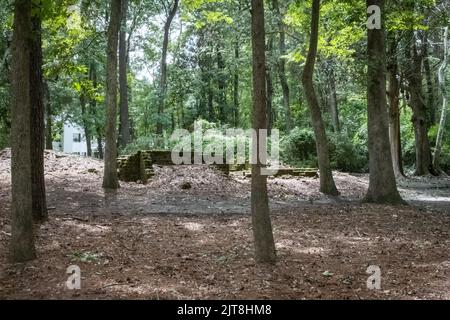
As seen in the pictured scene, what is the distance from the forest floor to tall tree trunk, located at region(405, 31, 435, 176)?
26.6 feet

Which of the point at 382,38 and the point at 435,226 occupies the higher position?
the point at 382,38

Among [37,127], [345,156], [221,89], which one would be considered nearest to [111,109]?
[37,127]

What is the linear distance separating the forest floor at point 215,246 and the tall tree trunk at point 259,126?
0.98 feet

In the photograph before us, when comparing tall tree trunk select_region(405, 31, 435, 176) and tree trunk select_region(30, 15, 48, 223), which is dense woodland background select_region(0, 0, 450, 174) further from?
tree trunk select_region(30, 15, 48, 223)

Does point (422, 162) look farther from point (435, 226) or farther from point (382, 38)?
point (435, 226)

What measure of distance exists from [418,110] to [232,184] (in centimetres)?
1126

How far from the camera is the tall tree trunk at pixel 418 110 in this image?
20609 millimetres

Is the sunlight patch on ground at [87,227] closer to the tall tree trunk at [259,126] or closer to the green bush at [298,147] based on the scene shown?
the tall tree trunk at [259,126]

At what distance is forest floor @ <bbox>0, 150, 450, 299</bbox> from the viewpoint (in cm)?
557

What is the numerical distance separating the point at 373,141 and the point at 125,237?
24.6 ft

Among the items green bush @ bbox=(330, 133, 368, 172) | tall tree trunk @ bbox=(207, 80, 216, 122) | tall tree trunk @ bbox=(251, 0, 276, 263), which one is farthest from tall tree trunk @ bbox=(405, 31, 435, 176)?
tall tree trunk @ bbox=(251, 0, 276, 263)

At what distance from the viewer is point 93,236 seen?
8.02 m

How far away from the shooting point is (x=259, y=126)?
20.7 feet
